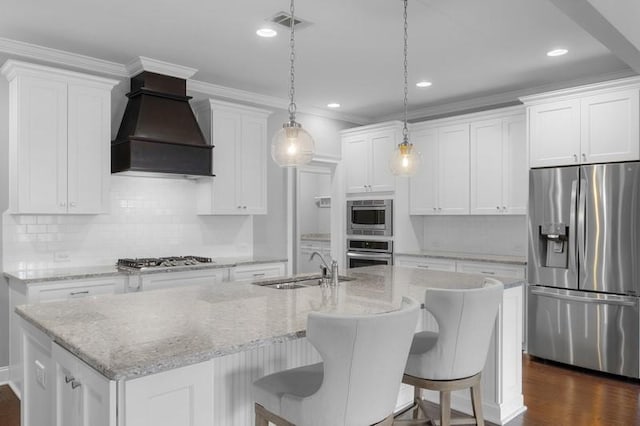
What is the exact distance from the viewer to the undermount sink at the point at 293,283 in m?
3.18

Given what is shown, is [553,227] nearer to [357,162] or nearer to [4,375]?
[357,162]

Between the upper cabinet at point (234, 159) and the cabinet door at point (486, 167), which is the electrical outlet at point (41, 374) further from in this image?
the cabinet door at point (486, 167)

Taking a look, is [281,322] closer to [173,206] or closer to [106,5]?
[106,5]

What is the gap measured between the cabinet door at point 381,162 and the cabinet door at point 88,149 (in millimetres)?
3124

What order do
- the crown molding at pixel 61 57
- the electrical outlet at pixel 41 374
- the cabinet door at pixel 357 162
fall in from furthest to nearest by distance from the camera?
→ the cabinet door at pixel 357 162 < the crown molding at pixel 61 57 < the electrical outlet at pixel 41 374

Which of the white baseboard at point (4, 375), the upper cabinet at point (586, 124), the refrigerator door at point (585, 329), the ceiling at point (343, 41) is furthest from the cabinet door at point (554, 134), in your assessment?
the white baseboard at point (4, 375)

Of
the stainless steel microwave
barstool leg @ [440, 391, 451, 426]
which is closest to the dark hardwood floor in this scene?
barstool leg @ [440, 391, 451, 426]

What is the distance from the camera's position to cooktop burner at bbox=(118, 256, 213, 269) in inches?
162

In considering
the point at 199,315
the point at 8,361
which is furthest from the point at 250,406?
the point at 8,361

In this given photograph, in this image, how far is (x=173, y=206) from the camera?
4.87 m

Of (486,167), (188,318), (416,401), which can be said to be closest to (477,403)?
(416,401)

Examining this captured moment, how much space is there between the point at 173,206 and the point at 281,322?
3183mm

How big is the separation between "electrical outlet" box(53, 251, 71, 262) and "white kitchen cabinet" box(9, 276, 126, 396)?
0.39m

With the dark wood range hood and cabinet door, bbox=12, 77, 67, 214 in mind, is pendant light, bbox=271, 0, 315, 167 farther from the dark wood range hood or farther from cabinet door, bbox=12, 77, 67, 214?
cabinet door, bbox=12, 77, 67, 214
